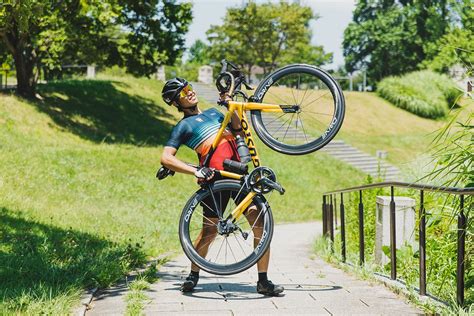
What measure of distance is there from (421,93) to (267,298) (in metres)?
39.7

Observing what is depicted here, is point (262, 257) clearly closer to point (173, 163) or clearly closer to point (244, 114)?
point (173, 163)

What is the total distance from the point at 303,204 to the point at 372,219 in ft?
40.2

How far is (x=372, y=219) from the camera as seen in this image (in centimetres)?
995

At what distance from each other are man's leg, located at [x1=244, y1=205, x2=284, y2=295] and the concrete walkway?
8 centimetres

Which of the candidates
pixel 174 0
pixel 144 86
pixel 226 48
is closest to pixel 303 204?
pixel 174 0

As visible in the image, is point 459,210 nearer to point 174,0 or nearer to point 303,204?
point 303,204

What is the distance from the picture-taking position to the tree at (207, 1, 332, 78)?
1948 inches

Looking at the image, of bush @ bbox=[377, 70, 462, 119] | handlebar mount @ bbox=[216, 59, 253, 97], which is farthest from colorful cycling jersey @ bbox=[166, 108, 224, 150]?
bush @ bbox=[377, 70, 462, 119]

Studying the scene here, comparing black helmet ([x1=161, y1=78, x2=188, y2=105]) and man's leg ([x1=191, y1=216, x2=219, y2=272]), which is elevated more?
black helmet ([x1=161, y1=78, x2=188, y2=105])

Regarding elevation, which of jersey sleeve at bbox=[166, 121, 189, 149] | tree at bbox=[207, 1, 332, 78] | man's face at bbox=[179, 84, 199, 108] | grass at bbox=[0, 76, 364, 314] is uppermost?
tree at bbox=[207, 1, 332, 78]

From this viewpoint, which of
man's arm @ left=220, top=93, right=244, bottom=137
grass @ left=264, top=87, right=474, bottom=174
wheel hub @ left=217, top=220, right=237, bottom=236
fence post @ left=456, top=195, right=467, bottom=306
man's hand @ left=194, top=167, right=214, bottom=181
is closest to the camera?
fence post @ left=456, top=195, right=467, bottom=306

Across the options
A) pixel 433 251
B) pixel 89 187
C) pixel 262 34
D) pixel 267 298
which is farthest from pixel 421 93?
pixel 267 298

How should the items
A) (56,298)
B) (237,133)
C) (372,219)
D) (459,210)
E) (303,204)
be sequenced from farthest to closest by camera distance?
(303,204) < (372,219) < (237,133) < (56,298) < (459,210)

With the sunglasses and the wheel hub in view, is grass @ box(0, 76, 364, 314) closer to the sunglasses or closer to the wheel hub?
the wheel hub
